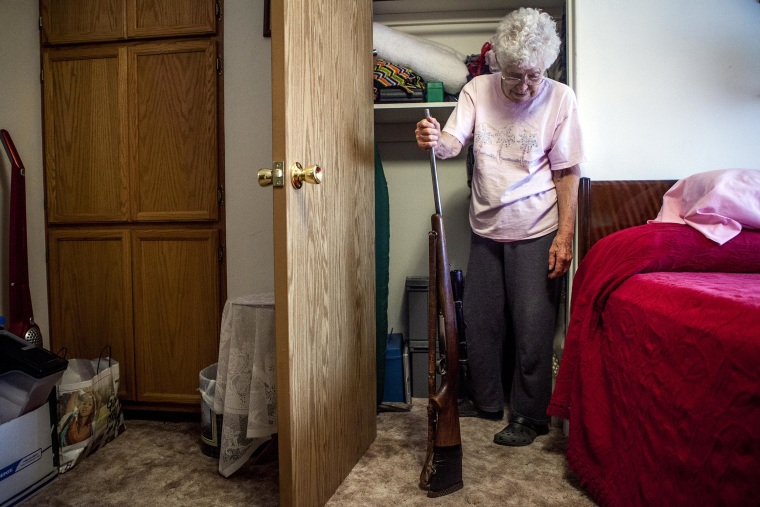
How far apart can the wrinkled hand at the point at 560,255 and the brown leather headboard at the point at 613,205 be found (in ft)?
0.12

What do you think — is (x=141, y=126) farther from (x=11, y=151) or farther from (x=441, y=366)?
(x=441, y=366)

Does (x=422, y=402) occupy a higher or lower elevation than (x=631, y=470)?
lower

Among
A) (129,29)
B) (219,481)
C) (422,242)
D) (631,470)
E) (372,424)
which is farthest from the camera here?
(422,242)

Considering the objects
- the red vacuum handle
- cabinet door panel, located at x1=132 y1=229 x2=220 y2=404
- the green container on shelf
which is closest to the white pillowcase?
the green container on shelf

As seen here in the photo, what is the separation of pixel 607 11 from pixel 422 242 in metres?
1.18

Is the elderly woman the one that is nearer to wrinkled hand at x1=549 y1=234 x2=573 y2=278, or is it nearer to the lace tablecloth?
wrinkled hand at x1=549 y1=234 x2=573 y2=278

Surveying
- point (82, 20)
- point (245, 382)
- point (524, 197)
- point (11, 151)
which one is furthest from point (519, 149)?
point (11, 151)

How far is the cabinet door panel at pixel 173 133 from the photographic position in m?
2.04

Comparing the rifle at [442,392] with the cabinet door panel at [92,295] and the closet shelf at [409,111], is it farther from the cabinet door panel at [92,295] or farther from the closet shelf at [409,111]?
the cabinet door panel at [92,295]

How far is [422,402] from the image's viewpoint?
215cm

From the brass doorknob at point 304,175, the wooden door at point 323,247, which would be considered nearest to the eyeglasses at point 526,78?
the wooden door at point 323,247

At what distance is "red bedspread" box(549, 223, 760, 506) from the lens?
32.9 inches

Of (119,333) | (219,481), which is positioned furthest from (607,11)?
(119,333)

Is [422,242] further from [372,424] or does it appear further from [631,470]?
[631,470]
